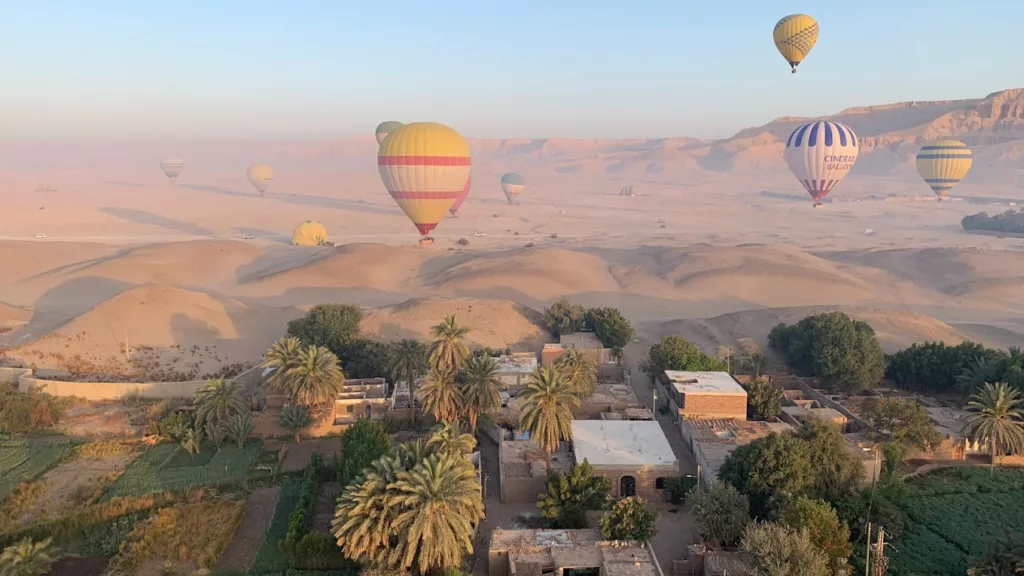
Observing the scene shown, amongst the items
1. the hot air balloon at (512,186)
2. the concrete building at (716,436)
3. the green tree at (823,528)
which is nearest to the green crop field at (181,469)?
the concrete building at (716,436)

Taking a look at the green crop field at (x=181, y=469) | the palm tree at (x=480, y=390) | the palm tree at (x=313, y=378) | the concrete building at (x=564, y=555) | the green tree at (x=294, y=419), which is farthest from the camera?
the green tree at (x=294, y=419)

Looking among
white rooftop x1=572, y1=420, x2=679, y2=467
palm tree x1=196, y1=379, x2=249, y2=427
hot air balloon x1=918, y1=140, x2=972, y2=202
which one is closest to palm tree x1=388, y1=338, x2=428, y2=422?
palm tree x1=196, y1=379, x2=249, y2=427

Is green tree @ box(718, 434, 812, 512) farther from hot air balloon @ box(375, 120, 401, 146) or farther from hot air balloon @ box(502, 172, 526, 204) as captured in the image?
hot air balloon @ box(502, 172, 526, 204)

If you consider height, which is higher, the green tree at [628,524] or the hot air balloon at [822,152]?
the hot air balloon at [822,152]

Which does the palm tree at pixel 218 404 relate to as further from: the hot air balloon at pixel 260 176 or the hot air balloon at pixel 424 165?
the hot air balloon at pixel 260 176

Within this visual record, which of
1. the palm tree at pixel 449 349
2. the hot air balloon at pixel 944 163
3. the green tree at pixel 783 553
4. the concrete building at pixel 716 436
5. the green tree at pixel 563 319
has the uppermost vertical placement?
the hot air balloon at pixel 944 163

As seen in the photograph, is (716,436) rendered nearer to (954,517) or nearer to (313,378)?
(954,517)

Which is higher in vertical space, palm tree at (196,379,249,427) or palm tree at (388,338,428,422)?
palm tree at (388,338,428,422)
